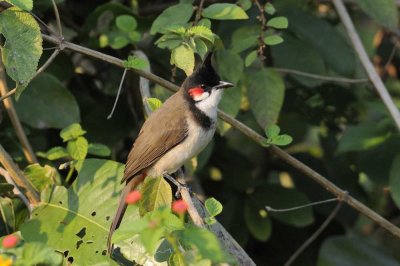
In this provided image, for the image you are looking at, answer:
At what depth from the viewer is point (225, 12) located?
2857 millimetres

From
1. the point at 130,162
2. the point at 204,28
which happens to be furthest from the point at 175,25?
the point at 130,162

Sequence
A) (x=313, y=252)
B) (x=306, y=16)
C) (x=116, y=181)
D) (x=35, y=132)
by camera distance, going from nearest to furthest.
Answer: (x=116, y=181), (x=35, y=132), (x=306, y=16), (x=313, y=252)

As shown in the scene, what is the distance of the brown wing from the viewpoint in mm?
3029

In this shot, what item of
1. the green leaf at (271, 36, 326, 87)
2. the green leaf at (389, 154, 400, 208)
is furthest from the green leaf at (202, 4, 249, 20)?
the green leaf at (389, 154, 400, 208)

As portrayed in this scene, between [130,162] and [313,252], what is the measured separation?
1.31 meters

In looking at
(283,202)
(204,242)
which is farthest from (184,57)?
(283,202)

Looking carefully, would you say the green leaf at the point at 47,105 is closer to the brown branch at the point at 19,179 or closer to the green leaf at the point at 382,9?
the brown branch at the point at 19,179

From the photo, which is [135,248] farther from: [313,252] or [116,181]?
[313,252]

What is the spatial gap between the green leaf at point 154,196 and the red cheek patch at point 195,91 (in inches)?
25.0

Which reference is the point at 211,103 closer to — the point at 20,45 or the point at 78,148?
the point at 78,148

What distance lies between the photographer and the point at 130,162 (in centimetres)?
300

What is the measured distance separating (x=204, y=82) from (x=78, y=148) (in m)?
0.49

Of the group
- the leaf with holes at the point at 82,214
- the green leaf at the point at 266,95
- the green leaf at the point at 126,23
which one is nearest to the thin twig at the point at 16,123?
the leaf with holes at the point at 82,214

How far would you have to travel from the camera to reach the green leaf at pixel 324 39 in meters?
3.63
